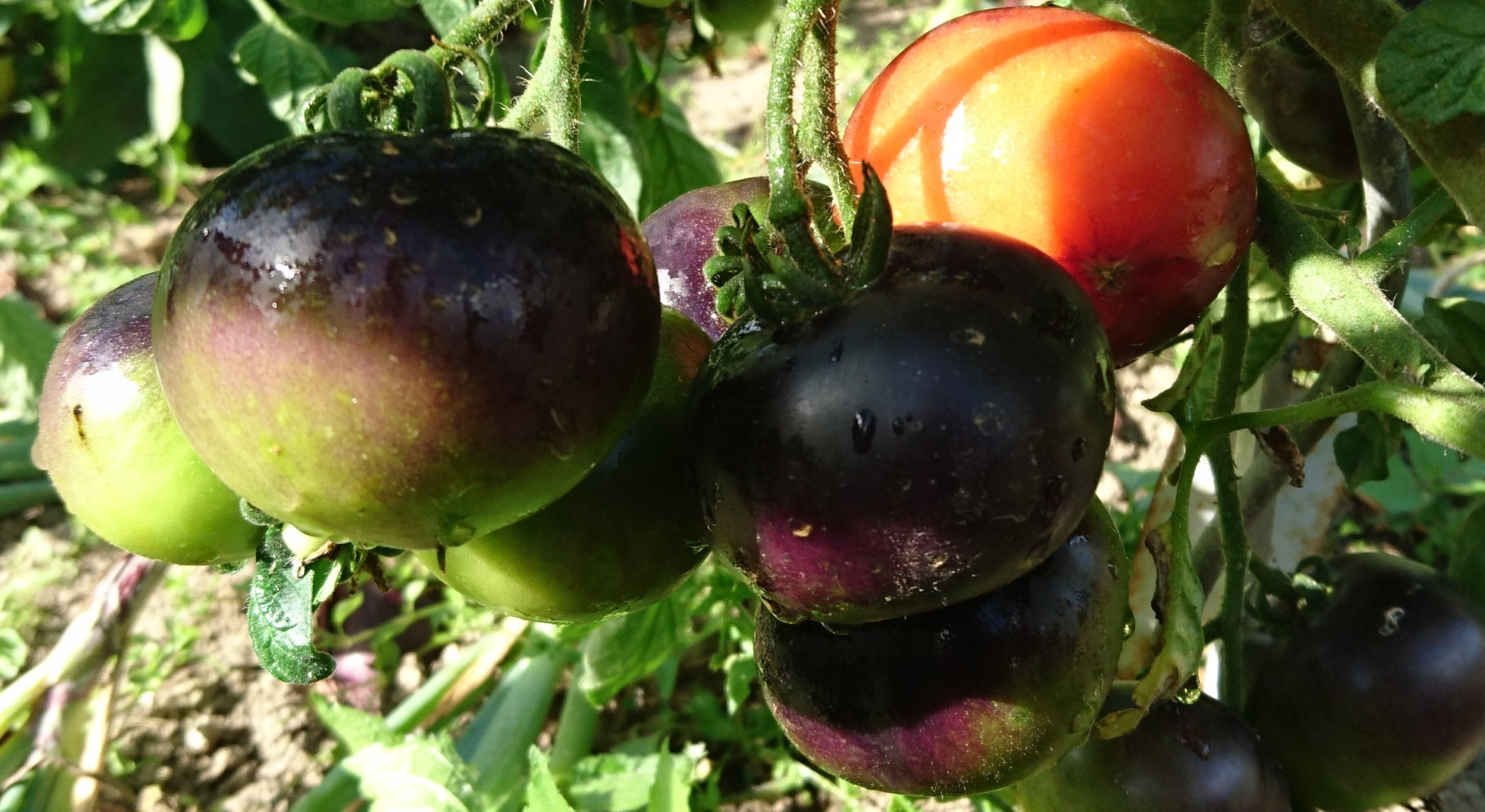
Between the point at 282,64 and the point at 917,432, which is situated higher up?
the point at 917,432

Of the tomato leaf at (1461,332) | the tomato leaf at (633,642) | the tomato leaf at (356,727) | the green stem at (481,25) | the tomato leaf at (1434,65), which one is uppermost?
the green stem at (481,25)

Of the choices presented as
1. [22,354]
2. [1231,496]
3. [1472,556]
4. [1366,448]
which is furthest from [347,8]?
[22,354]

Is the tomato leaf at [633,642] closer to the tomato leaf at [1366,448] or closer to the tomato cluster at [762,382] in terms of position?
the tomato cluster at [762,382]

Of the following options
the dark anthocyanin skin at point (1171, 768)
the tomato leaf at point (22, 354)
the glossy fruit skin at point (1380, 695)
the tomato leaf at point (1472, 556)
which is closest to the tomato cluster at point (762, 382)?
the dark anthocyanin skin at point (1171, 768)

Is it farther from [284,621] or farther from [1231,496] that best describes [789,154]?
[1231,496]

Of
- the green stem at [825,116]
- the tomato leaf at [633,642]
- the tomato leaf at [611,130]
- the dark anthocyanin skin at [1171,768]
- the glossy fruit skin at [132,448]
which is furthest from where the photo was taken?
the tomato leaf at [633,642]
